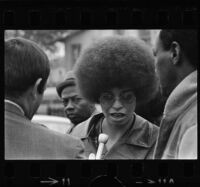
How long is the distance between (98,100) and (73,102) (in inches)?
9.2

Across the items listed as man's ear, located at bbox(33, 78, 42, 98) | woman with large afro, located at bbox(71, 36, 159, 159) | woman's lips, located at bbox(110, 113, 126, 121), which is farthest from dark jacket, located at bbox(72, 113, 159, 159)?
man's ear, located at bbox(33, 78, 42, 98)

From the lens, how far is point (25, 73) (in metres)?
6.38

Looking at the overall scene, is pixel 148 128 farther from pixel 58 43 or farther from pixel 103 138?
pixel 58 43

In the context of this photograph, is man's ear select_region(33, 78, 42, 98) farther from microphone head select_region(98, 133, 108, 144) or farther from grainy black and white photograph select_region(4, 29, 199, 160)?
microphone head select_region(98, 133, 108, 144)

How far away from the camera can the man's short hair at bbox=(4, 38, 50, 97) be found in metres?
6.33

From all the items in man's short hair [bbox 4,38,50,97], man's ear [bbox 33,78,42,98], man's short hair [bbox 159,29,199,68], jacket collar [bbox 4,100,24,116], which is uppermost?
man's short hair [bbox 159,29,199,68]

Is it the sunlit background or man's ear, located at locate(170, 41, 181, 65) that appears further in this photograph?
man's ear, located at locate(170, 41, 181, 65)

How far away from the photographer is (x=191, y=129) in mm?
6312

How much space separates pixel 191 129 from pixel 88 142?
94cm

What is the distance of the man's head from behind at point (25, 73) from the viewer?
634 centimetres

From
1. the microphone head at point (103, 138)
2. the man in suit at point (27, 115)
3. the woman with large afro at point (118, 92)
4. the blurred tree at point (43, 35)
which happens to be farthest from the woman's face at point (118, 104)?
the blurred tree at point (43, 35)

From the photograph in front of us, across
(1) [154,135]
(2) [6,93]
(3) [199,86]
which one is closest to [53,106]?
(2) [6,93]
